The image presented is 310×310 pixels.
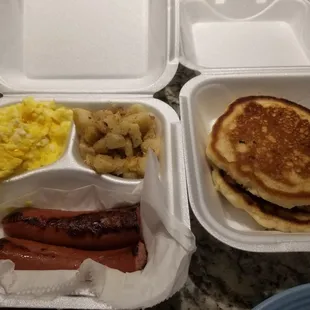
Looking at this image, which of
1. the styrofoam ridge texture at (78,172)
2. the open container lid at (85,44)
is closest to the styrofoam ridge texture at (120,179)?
the styrofoam ridge texture at (78,172)

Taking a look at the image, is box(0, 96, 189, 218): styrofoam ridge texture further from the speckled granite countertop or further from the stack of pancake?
the speckled granite countertop

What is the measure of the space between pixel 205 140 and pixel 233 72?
0.36 metres

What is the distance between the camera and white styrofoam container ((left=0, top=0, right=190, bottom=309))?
1690 mm

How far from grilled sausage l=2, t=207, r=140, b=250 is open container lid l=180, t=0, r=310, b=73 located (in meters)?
1.01

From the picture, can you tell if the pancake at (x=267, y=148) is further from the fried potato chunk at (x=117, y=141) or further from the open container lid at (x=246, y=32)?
the open container lid at (x=246, y=32)

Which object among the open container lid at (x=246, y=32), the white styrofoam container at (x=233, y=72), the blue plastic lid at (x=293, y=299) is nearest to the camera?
the blue plastic lid at (x=293, y=299)

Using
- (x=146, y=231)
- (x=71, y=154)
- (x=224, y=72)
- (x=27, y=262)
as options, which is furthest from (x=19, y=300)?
(x=224, y=72)

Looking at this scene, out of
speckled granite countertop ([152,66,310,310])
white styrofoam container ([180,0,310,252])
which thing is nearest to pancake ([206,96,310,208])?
white styrofoam container ([180,0,310,252])

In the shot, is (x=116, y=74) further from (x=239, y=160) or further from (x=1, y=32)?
(x=239, y=160)

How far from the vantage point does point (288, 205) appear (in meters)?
1.34

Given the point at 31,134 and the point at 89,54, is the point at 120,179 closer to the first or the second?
the point at 31,134

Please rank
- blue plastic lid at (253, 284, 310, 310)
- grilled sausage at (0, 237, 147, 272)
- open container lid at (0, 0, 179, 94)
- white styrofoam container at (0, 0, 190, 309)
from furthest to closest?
open container lid at (0, 0, 179, 94)
white styrofoam container at (0, 0, 190, 309)
grilled sausage at (0, 237, 147, 272)
blue plastic lid at (253, 284, 310, 310)

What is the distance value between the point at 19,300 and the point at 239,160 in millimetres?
882

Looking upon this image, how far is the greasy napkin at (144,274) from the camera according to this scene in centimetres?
112
